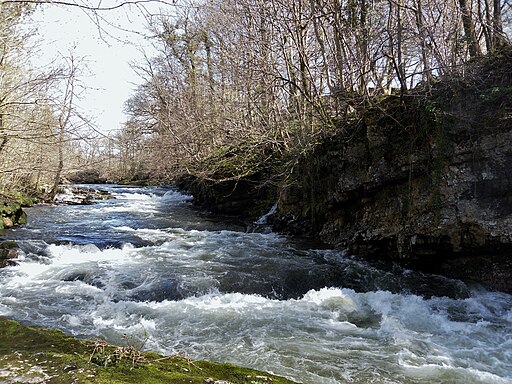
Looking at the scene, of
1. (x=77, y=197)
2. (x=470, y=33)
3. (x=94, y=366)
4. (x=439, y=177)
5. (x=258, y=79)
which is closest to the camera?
(x=94, y=366)

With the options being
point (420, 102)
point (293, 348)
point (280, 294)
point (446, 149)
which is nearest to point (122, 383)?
point (293, 348)

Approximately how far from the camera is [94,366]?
2.44m

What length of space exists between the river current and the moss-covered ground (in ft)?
5.12

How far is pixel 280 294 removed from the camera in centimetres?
688

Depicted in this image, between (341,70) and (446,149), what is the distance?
12.0 feet

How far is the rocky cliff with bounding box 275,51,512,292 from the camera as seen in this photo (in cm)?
681

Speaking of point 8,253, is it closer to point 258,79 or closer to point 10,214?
point 10,214

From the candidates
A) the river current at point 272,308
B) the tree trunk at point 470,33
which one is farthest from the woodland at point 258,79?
the river current at point 272,308

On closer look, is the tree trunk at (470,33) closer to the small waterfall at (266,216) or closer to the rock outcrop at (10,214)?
the small waterfall at (266,216)

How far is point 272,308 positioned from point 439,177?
160 inches

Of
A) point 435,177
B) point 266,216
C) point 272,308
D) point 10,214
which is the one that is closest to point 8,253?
point 10,214

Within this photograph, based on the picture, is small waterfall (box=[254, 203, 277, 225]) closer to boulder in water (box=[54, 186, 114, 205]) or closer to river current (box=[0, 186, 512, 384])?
river current (box=[0, 186, 512, 384])

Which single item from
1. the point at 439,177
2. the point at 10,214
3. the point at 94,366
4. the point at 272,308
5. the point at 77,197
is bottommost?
the point at 272,308

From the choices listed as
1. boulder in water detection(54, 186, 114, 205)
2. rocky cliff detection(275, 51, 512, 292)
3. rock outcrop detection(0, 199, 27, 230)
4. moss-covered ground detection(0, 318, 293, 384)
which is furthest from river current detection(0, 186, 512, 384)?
boulder in water detection(54, 186, 114, 205)
